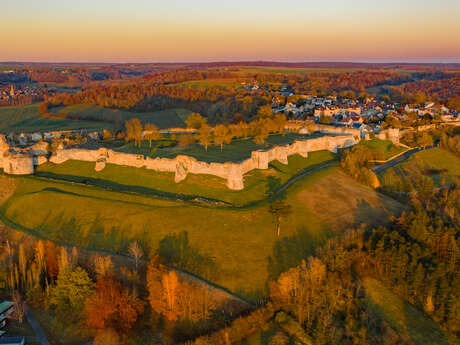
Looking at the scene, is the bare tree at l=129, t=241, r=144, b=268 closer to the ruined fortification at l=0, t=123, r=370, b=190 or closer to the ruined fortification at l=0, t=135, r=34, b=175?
the ruined fortification at l=0, t=123, r=370, b=190

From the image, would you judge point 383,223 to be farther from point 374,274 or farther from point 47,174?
point 47,174

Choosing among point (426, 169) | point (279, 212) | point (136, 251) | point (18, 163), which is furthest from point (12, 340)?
point (426, 169)

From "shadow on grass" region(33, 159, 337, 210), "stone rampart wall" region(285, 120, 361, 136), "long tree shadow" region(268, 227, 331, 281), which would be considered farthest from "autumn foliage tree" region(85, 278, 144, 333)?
"stone rampart wall" region(285, 120, 361, 136)

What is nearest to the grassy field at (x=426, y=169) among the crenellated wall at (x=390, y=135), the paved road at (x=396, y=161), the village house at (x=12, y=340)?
the paved road at (x=396, y=161)

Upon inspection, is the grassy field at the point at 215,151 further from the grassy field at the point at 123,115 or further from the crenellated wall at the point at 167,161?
the grassy field at the point at 123,115

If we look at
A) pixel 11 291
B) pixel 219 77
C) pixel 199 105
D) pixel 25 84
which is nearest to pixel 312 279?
pixel 11 291

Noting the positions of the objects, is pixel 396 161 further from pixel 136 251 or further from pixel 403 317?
pixel 136 251
